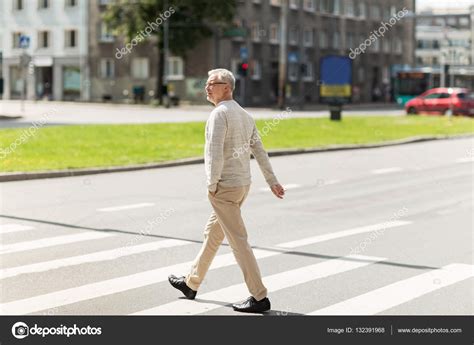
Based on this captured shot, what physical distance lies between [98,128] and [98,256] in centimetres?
1987

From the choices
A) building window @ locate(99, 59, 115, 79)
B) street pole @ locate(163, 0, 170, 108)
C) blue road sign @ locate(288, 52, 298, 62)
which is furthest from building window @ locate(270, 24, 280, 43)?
building window @ locate(99, 59, 115, 79)

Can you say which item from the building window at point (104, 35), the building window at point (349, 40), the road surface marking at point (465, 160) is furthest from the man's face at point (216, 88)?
the building window at point (349, 40)

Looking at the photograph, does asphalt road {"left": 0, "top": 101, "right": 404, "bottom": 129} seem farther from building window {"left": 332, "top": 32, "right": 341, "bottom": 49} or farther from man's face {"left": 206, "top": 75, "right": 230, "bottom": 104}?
man's face {"left": 206, "top": 75, "right": 230, "bottom": 104}

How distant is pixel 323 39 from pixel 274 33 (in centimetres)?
776

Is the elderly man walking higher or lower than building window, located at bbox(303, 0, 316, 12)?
lower

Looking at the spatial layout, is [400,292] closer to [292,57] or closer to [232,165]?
[232,165]

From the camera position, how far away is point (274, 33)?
68.6m

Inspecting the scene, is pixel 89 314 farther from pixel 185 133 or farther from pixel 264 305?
pixel 185 133

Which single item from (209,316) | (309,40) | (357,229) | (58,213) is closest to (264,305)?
(209,316)

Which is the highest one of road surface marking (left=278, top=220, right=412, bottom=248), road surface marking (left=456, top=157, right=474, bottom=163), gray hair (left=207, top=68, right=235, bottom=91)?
gray hair (left=207, top=68, right=235, bottom=91)

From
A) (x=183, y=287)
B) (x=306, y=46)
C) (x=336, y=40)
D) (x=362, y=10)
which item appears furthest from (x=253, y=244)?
(x=362, y=10)

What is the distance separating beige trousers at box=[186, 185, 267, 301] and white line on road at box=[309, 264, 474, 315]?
0.53 metres

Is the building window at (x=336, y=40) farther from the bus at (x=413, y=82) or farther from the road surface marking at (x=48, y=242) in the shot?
the road surface marking at (x=48, y=242)

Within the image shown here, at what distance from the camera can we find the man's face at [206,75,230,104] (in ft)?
22.5
